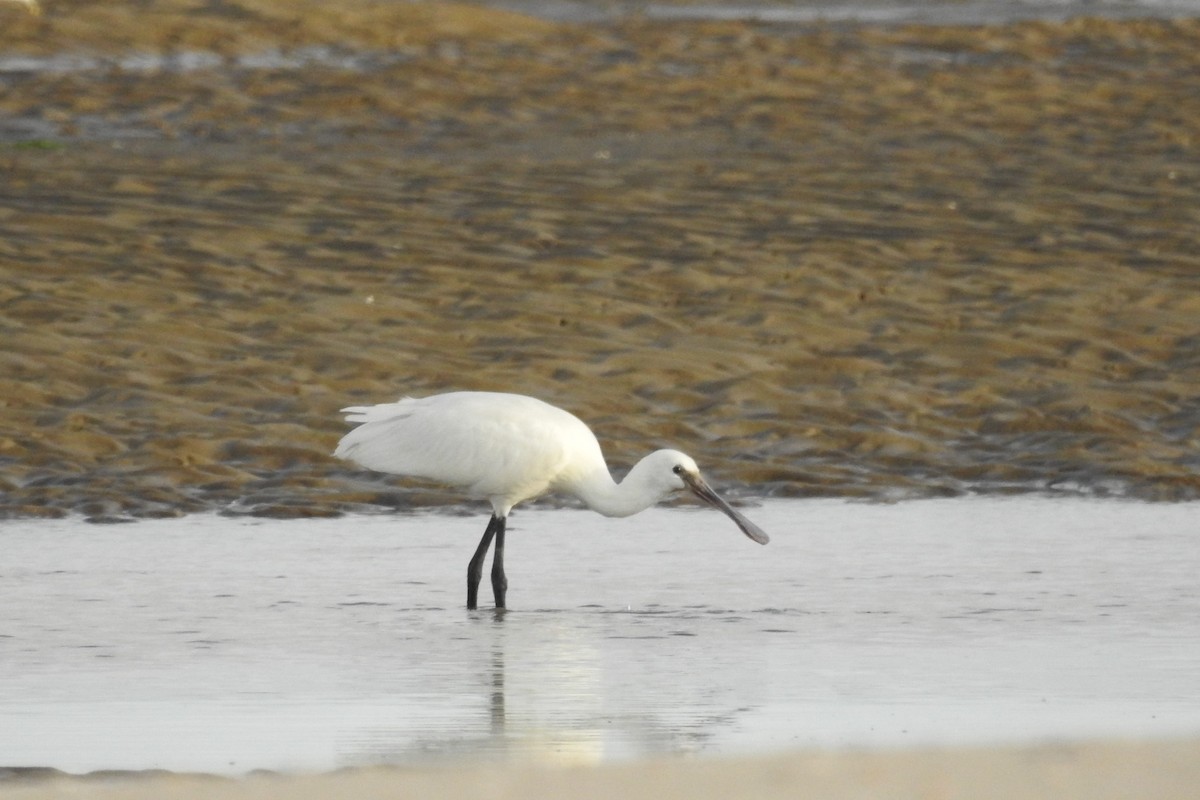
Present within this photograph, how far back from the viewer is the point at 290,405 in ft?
39.4

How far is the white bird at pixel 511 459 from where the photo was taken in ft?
30.4

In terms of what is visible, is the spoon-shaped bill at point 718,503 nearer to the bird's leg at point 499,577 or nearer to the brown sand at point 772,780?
the bird's leg at point 499,577

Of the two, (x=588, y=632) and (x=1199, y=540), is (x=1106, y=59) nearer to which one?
(x=1199, y=540)

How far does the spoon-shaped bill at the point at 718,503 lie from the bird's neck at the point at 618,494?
0.12m

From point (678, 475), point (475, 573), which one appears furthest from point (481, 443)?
point (678, 475)

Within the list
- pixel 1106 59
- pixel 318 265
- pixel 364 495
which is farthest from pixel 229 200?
pixel 1106 59

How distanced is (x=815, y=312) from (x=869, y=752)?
7.66 metres

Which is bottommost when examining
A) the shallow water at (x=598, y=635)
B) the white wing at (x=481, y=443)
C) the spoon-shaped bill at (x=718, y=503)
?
the shallow water at (x=598, y=635)

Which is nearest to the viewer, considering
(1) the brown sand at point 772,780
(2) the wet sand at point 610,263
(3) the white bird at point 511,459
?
(1) the brown sand at point 772,780

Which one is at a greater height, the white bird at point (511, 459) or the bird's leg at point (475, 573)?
the white bird at point (511, 459)

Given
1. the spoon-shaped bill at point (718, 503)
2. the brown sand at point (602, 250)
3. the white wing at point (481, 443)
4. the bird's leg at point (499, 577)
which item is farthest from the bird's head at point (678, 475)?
the brown sand at point (602, 250)

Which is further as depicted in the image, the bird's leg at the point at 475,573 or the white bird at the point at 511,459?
the white bird at the point at 511,459

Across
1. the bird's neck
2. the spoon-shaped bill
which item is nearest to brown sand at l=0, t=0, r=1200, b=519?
the spoon-shaped bill

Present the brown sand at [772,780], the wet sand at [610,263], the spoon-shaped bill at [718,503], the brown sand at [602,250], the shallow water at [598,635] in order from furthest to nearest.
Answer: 1. the brown sand at [602,250]
2. the wet sand at [610,263]
3. the spoon-shaped bill at [718,503]
4. the shallow water at [598,635]
5. the brown sand at [772,780]
